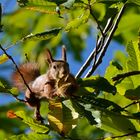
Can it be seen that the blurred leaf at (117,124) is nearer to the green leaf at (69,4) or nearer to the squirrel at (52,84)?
the squirrel at (52,84)

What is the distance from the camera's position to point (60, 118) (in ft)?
6.37

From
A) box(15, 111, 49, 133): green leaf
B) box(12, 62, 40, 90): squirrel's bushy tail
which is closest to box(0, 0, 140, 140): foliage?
box(15, 111, 49, 133): green leaf

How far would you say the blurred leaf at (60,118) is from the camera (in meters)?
1.93

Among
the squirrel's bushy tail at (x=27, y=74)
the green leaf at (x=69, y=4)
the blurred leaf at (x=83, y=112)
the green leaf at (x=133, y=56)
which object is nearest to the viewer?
the blurred leaf at (x=83, y=112)

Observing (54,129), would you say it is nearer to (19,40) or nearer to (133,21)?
(19,40)

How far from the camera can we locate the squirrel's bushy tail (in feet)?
7.55

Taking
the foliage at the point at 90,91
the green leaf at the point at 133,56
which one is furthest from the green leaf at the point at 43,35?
the green leaf at the point at 133,56

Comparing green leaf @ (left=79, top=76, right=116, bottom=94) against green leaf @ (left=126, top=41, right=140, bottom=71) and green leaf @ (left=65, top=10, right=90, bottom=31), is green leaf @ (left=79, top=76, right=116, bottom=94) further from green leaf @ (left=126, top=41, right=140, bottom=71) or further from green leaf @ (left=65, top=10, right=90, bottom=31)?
green leaf @ (left=65, top=10, right=90, bottom=31)

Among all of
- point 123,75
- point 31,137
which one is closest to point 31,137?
point 31,137

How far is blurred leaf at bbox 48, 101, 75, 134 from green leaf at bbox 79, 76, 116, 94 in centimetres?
12

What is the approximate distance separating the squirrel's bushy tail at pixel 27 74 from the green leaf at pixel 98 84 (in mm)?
334

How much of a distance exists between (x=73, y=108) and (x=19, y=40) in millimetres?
350

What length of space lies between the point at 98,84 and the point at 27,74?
42 cm

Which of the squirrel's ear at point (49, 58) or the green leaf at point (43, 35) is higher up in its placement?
the green leaf at point (43, 35)
